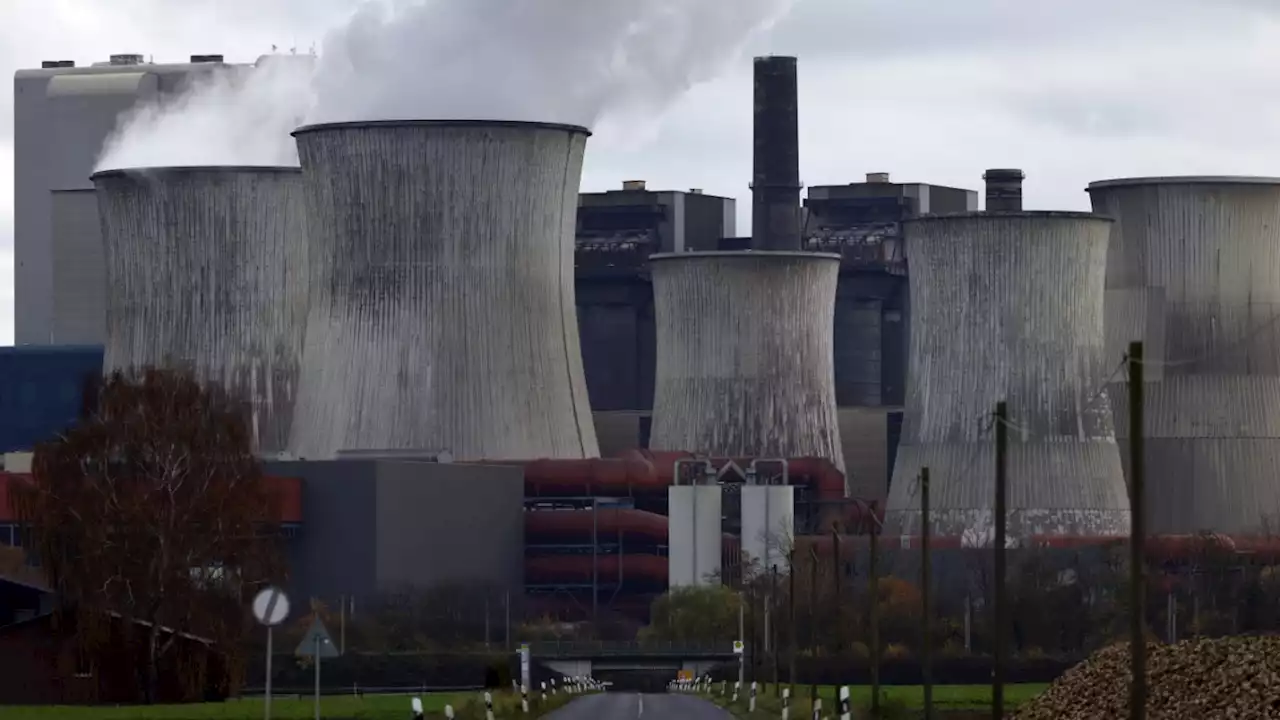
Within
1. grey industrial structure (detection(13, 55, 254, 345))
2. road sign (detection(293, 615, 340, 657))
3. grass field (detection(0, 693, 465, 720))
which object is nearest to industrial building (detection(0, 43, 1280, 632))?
grey industrial structure (detection(13, 55, 254, 345))

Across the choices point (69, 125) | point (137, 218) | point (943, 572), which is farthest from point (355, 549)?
point (69, 125)

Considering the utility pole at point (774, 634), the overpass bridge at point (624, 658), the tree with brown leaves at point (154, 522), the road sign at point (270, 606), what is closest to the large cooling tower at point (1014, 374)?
the utility pole at point (774, 634)

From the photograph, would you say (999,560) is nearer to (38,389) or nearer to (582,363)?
(582,363)

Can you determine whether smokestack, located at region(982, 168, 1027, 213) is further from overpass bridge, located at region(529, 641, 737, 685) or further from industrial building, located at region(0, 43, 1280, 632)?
overpass bridge, located at region(529, 641, 737, 685)

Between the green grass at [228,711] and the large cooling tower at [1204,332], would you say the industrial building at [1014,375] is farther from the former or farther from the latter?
the green grass at [228,711]

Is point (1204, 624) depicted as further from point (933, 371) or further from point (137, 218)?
point (137, 218)

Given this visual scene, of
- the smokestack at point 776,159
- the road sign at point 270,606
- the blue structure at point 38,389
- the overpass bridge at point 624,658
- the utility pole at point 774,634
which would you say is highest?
the smokestack at point 776,159
